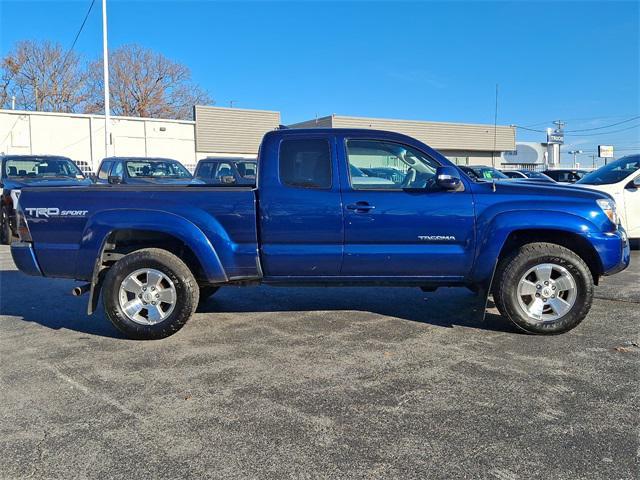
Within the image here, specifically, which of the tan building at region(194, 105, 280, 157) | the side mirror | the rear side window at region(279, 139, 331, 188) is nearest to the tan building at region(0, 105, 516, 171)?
the tan building at region(194, 105, 280, 157)

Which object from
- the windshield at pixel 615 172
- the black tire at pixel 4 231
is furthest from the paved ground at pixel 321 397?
the black tire at pixel 4 231

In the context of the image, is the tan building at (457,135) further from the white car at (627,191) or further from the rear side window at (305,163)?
the rear side window at (305,163)

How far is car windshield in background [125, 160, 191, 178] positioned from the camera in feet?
39.6

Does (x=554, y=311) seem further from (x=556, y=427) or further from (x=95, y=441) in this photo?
(x=95, y=441)

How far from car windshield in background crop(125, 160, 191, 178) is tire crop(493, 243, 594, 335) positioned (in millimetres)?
9126

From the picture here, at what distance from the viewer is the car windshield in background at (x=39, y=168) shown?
11.4 metres

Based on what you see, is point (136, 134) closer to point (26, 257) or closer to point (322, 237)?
point (26, 257)

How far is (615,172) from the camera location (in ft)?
30.2

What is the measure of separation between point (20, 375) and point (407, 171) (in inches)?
148

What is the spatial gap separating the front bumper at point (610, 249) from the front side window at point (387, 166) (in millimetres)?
1645

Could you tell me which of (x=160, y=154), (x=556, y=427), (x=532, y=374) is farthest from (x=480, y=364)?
(x=160, y=154)

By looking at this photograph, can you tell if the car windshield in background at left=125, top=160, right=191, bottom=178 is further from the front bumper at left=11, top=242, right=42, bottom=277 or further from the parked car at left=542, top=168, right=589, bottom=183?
the parked car at left=542, top=168, right=589, bottom=183

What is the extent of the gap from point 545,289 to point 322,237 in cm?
215

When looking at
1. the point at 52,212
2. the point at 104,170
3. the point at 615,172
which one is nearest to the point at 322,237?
the point at 52,212
